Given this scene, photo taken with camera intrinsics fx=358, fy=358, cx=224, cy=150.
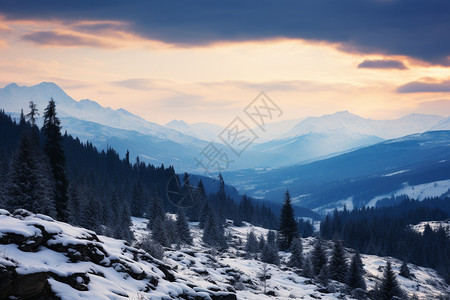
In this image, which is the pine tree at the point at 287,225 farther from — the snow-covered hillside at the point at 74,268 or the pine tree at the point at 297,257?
the snow-covered hillside at the point at 74,268

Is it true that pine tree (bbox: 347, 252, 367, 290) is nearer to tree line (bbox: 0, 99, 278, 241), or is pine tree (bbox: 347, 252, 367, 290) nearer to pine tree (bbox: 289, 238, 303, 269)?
pine tree (bbox: 289, 238, 303, 269)

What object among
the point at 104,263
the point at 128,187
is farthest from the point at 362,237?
the point at 104,263

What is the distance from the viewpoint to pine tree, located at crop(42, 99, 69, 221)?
40.8 meters

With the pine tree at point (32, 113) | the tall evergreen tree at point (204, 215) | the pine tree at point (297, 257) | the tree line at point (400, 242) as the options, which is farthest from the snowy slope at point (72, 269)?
the tree line at point (400, 242)

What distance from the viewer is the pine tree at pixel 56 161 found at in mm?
40844

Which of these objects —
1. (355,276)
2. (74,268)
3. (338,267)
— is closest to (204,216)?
(338,267)

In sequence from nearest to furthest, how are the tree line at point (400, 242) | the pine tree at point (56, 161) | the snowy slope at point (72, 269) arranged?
1. the snowy slope at point (72, 269)
2. the pine tree at point (56, 161)
3. the tree line at point (400, 242)

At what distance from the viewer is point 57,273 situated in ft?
44.6

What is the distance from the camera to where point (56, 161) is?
41250mm

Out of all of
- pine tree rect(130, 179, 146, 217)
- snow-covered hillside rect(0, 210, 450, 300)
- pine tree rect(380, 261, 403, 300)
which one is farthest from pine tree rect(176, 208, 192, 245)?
snow-covered hillside rect(0, 210, 450, 300)

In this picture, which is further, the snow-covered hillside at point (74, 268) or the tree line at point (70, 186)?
the tree line at point (70, 186)

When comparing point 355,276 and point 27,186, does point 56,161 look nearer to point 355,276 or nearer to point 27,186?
point 27,186

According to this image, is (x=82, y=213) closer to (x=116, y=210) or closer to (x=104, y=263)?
(x=116, y=210)

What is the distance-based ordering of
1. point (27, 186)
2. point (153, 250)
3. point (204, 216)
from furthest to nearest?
point (204, 216) → point (27, 186) → point (153, 250)
